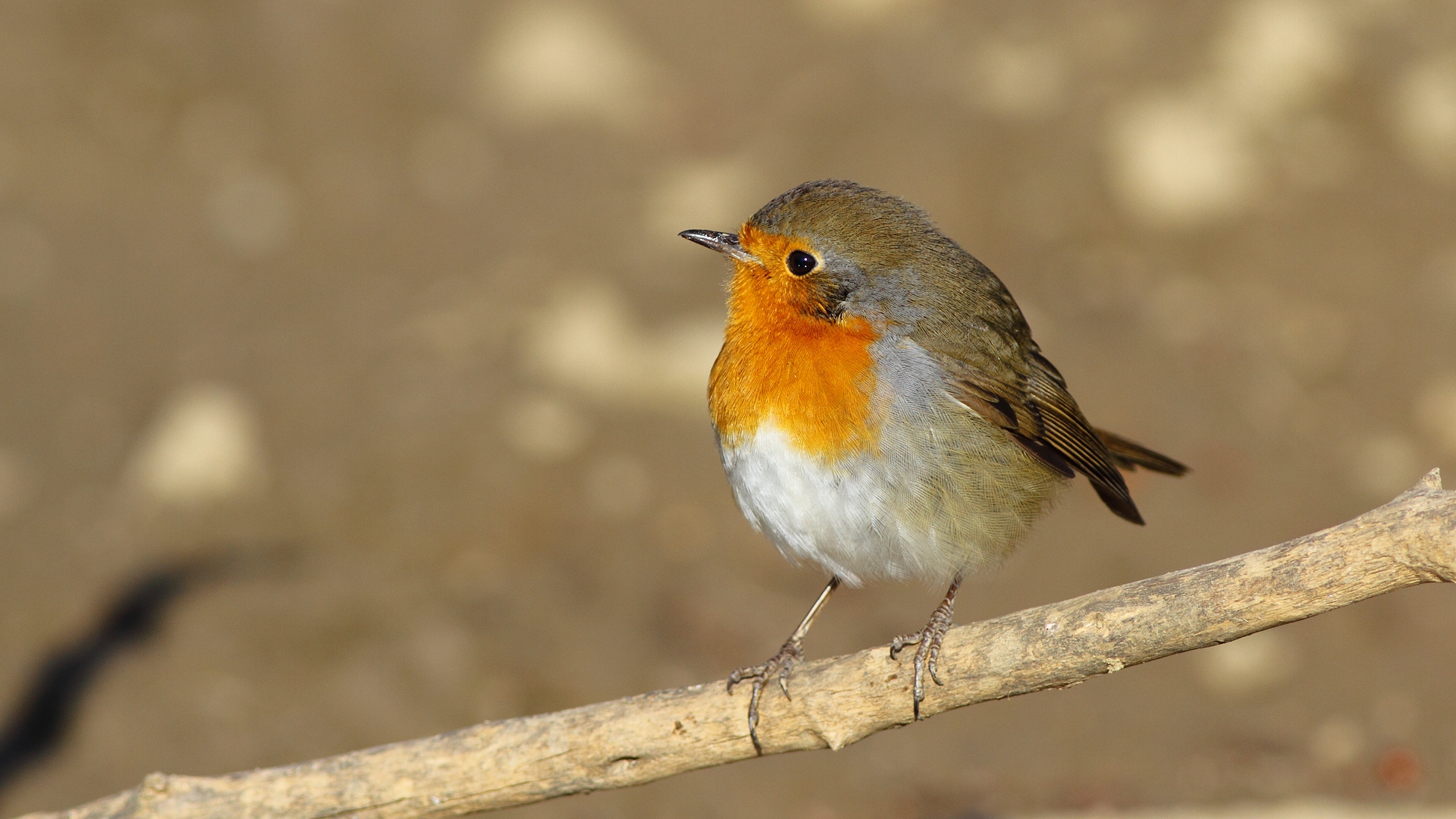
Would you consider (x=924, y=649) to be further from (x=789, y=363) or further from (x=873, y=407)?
(x=789, y=363)

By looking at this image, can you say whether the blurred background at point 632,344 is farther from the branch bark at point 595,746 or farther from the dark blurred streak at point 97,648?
the branch bark at point 595,746

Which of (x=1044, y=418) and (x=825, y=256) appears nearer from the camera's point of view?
(x=825, y=256)

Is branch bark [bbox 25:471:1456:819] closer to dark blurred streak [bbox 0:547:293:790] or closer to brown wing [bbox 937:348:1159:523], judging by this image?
brown wing [bbox 937:348:1159:523]

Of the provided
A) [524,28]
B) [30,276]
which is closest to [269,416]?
[30,276]

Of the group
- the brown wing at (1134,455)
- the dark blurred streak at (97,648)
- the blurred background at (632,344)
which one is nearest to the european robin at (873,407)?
the brown wing at (1134,455)

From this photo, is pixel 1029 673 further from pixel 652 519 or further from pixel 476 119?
pixel 476 119

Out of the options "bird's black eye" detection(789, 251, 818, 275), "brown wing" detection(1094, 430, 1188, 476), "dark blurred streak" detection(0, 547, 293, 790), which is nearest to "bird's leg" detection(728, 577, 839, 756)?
"bird's black eye" detection(789, 251, 818, 275)

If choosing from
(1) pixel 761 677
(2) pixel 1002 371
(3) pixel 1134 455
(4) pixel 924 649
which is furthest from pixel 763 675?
(3) pixel 1134 455
